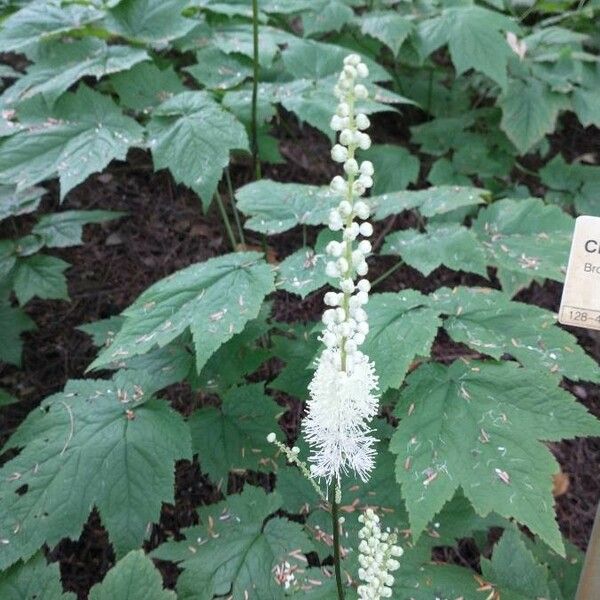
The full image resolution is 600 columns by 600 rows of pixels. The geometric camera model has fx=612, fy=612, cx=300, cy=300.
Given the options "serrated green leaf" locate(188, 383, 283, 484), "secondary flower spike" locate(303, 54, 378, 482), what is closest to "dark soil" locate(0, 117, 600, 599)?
"serrated green leaf" locate(188, 383, 283, 484)

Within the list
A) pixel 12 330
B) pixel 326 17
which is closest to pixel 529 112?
pixel 326 17

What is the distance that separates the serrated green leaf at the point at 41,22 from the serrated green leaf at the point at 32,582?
2.24m

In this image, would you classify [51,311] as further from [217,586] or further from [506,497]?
[506,497]

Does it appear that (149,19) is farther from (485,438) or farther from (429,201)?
(485,438)

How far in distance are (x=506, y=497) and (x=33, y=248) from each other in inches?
101

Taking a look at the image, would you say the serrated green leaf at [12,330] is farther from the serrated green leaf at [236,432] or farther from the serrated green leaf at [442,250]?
the serrated green leaf at [442,250]

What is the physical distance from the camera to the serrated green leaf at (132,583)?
1822 mm

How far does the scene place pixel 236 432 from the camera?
7.89 ft

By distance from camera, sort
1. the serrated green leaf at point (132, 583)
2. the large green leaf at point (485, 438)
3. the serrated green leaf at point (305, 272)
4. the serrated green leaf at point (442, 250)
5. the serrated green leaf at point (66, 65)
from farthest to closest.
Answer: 1. the serrated green leaf at point (66, 65)
2. the serrated green leaf at point (442, 250)
3. the serrated green leaf at point (305, 272)
4. the serrated green leaf at point (132, 583)
5. the large green leaf at point (485, 438)

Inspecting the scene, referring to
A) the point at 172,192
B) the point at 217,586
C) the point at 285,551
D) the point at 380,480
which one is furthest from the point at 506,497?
the point at 172,192

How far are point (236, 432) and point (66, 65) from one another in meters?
1.97

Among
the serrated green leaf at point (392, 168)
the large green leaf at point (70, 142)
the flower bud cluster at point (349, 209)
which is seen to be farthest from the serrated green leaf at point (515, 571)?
the serrated green leaf at point (392, 168)

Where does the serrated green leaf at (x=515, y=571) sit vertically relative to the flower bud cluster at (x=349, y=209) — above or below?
below

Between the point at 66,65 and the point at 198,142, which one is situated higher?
the point at 66,65
